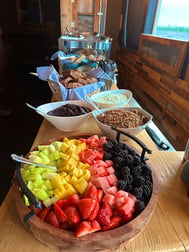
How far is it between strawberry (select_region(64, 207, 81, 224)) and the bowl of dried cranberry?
43 cm

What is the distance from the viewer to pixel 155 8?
251cm

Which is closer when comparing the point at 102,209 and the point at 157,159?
the point at 102,209

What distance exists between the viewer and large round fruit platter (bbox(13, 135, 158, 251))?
1.40 ft

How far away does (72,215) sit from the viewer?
0.45m

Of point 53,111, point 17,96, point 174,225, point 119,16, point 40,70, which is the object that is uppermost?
point 119,16

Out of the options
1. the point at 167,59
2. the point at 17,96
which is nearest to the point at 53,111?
the point at 167,59

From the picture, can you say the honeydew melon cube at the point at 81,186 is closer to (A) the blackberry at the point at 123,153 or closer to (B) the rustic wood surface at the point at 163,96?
(A) the blackberry at the point at 123,153

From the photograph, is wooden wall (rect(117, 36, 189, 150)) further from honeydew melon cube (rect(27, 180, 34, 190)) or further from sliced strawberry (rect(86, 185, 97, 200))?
honeydew melon cube (rect(27, 180, 34, 190))

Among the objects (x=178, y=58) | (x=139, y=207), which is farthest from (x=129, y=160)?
(x=178, y=58)

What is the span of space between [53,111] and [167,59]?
1.70 m

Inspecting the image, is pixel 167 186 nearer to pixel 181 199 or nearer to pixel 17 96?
pixel 181 199

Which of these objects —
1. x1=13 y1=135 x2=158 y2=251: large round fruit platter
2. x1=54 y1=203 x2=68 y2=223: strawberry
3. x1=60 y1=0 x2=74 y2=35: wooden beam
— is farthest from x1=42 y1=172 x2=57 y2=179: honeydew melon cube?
x1=60 y1=0 x2=74 y2=35: wooden beam

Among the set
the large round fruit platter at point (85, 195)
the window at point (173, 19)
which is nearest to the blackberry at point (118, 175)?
the large round fruit platter at point (85, 195)

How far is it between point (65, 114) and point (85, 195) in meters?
0.42
